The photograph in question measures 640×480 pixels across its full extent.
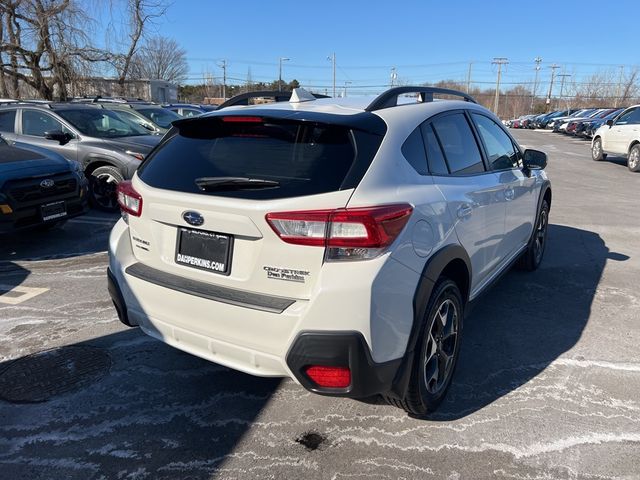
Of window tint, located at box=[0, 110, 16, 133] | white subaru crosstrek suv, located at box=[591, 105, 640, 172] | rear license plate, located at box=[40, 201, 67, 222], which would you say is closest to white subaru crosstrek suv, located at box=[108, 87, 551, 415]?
rear license plate, located at box=[40, 201, 67, 222]

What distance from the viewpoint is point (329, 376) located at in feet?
7.46

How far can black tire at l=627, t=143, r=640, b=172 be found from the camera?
46.0 feet

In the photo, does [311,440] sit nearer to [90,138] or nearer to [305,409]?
[305,409]

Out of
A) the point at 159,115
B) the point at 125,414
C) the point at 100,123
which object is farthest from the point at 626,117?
the point at 125,414

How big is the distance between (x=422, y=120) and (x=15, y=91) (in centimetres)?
2335

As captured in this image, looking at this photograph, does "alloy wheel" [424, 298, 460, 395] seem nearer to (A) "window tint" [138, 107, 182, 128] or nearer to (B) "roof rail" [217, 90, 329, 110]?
(B) "roof rail" [217, 90, 329, 110]

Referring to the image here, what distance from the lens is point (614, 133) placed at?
1528 centimetres

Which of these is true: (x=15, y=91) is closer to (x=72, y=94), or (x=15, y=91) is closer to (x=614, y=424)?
(x=72, y=94)

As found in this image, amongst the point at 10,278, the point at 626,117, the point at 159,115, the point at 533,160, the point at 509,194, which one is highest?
the point at 626,117


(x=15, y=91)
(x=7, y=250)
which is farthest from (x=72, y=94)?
(x=7, y=250)

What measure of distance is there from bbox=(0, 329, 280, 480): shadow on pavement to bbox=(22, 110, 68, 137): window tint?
20.1ft

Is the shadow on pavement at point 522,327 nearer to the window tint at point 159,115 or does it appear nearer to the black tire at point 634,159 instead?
the window tint at point 159,115

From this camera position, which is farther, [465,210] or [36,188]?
[36,188]

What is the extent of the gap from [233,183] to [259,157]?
208 millimetres
